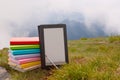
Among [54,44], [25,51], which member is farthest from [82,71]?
[25,51]

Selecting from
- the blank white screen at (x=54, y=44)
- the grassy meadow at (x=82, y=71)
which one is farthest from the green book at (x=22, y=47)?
the grassy meadow at (x=82, y=71)

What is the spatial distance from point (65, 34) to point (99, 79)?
2969mm

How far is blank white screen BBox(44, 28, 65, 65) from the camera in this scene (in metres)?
12.3

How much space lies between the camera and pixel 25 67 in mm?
12352

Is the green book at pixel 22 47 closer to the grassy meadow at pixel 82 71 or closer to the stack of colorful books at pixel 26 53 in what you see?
the stack of colorful books at pixel 26 53

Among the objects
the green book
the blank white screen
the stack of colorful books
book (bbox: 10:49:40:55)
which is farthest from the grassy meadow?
the green book

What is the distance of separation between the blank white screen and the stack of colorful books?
0.35 metres

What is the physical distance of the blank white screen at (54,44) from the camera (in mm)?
12312

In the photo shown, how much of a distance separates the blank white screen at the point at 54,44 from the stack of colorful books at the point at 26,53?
1.15ft

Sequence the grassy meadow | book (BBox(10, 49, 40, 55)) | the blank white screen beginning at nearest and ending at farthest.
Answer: the grassy meadow → the blank white screen → book (BBox(10, 49, 40, 55))

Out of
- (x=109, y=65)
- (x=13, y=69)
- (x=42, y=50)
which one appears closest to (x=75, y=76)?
(x=109, y=65)

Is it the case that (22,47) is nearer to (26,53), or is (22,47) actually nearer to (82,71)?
(26,53)

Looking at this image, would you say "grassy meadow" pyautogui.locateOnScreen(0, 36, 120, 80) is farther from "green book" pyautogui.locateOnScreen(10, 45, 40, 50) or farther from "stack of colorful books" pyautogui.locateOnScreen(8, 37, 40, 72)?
"green book" pyautogui.locateOnScreen(10, 45, 40, 50)

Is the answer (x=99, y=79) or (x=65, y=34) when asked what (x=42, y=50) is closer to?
(x=65, y=34)
